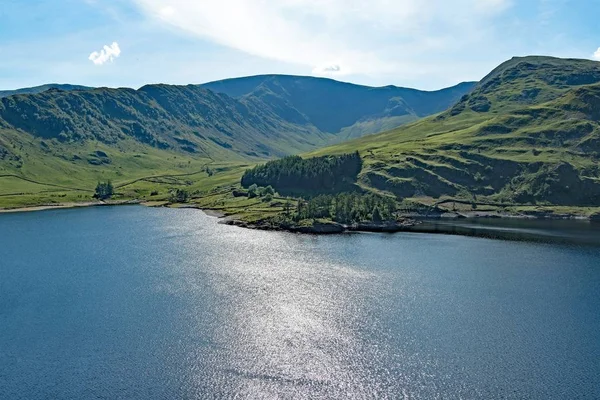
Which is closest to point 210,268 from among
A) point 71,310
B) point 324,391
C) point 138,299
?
point 138,299

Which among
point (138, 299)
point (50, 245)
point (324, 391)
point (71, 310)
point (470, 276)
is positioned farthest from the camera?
point (50, 245)

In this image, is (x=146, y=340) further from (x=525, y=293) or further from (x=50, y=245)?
(x=50, y=245)

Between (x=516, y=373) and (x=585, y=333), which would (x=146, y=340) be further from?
(x=585, y=333)

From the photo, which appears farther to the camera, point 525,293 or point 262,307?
point 525,293

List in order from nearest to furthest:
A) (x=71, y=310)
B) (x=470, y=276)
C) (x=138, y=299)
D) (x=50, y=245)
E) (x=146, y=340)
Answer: (x=146, y=340), (x=71, y=310), (x=138, y=299), (x=470, y=276), (x=50, y=245)

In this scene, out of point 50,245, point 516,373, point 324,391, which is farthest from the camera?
point 50,245

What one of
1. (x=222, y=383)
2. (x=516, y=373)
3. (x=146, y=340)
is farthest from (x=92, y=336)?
(x=516, y=373)
